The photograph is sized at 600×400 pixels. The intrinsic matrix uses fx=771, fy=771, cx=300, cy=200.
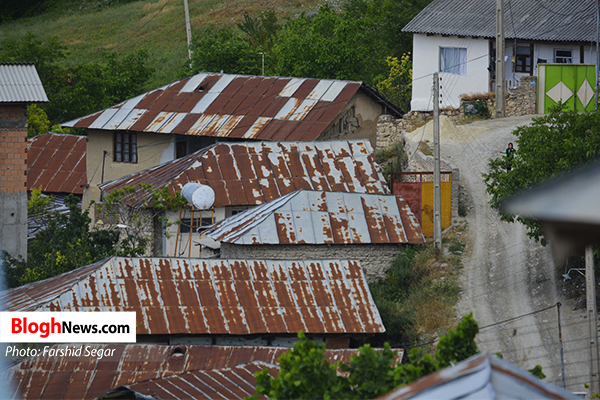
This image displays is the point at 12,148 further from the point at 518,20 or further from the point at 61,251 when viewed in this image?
the point at 518,20

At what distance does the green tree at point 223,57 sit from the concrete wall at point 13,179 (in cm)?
1879

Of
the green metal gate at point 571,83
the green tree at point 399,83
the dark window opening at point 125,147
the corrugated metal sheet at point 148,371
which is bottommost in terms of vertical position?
the corrugated metal sheet at point 148,371

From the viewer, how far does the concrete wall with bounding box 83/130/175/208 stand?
31.1 metres

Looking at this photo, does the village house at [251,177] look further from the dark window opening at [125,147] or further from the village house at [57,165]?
the village house at [57,165]

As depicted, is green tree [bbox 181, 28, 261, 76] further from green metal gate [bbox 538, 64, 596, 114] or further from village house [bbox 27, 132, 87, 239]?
green metal gate [bbox 538, 64, 596, 114]

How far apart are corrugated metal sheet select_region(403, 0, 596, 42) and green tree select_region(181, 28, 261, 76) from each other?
10899 mm

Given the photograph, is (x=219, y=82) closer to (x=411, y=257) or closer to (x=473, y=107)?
(x=473, y=107)

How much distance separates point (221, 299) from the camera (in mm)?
16656

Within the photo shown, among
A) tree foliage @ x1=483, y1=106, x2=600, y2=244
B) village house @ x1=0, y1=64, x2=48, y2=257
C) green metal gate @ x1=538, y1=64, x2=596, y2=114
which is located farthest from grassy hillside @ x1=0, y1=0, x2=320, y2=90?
tree foliage @ x1=483, y1=106, x2=600, y2=244

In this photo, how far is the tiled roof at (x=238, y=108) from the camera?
2909cm

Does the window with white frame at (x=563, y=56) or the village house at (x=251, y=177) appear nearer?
the village house at (x=251, y=177)

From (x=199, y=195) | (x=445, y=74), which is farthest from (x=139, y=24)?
(x=199, y=195)

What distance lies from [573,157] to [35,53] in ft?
112

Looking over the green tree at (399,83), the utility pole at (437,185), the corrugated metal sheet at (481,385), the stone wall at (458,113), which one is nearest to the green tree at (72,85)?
the green tree at (399,83)
